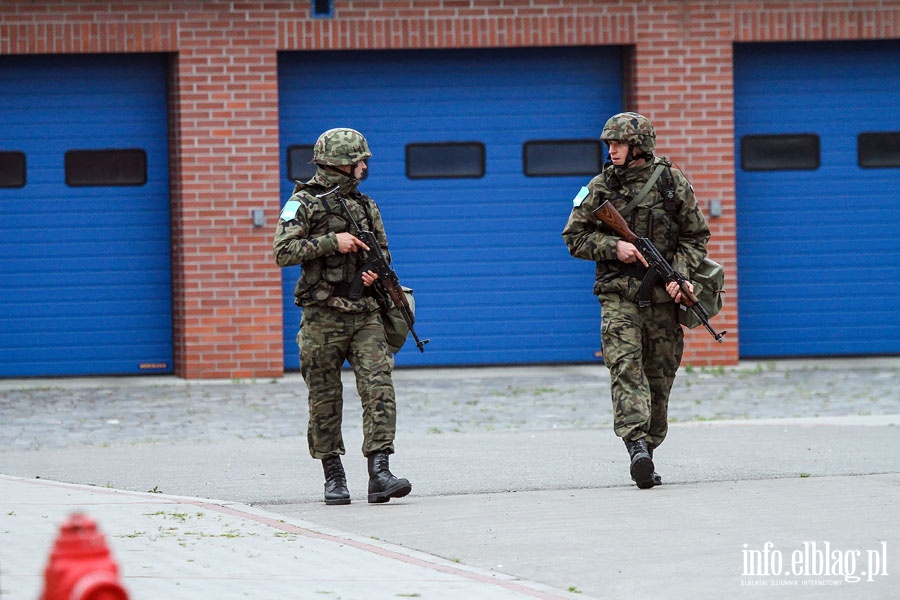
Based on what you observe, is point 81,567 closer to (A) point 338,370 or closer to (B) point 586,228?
(A) point 338,370

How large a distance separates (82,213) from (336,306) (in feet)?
25.7

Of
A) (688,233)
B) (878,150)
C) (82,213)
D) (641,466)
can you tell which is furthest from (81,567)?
(878,150)

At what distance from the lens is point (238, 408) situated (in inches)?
534

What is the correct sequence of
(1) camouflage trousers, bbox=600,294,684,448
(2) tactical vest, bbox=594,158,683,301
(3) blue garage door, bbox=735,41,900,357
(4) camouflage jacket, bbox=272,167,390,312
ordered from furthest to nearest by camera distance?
1. (3) blue garage door, bbox=735,41,900,357
2. (2) tactical vest, bbox=594,158,683,301
3. (1) camouflage trousers, bbox=600,294,684,448
4. (4) camouflage jacket, bbox=272,167,390,312

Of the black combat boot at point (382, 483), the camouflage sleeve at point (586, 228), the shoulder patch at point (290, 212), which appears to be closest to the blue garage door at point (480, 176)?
the camouflage sleeve at point (586, 228)

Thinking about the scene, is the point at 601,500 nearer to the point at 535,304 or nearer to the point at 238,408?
the point at 238,408

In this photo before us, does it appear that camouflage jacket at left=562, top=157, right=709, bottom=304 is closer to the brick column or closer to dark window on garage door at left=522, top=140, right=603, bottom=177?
the brick column

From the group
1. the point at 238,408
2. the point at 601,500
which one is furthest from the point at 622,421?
the point at 238,408

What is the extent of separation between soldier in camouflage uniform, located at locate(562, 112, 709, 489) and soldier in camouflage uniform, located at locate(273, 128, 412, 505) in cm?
122

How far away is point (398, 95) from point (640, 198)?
24.5 feet

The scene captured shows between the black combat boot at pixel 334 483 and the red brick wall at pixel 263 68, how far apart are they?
7129 millimetres

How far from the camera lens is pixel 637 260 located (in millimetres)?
9062

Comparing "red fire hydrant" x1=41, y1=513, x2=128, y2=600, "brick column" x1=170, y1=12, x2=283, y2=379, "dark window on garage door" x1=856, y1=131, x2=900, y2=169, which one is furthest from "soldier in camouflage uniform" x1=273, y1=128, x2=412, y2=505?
"dark window on garage door" x1=856, y1=131, x2=900, y2=169

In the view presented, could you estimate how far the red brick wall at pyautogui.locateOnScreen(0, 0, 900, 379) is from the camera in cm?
1553
